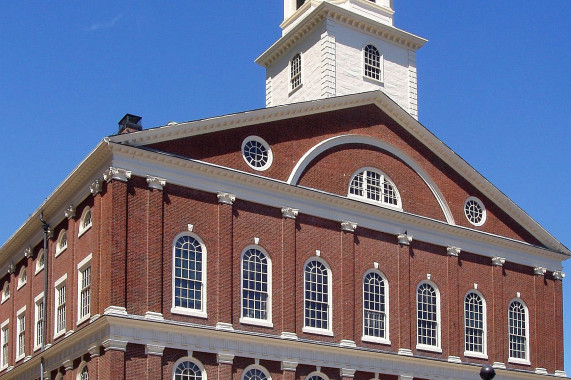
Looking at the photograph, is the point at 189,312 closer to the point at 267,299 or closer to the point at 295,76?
the point at 267,299

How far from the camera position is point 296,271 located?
126 ft

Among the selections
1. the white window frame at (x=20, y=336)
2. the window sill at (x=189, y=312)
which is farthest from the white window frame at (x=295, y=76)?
the white window frame at (x=20, y=336)

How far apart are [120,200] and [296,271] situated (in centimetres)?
792

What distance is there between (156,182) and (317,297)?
8.33 meters

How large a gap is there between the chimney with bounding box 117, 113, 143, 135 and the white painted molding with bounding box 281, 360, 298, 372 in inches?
415

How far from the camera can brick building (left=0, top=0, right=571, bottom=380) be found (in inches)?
A: 1366

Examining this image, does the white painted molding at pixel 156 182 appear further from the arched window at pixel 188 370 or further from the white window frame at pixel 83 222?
the arched window at pixel 188 370

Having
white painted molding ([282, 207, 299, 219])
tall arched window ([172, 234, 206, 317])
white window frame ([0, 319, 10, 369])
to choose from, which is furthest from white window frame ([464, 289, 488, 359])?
white window frame ([0, 319, 10, 369])

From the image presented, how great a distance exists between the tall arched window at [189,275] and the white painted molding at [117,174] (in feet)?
9.75

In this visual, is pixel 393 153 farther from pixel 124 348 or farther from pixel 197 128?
pixel 124 348

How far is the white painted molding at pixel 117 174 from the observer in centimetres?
3441

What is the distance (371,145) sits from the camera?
140 feet

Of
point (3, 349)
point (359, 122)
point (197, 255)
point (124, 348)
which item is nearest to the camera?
point (124, 348)

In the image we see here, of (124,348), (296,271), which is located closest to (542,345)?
(296,271)
